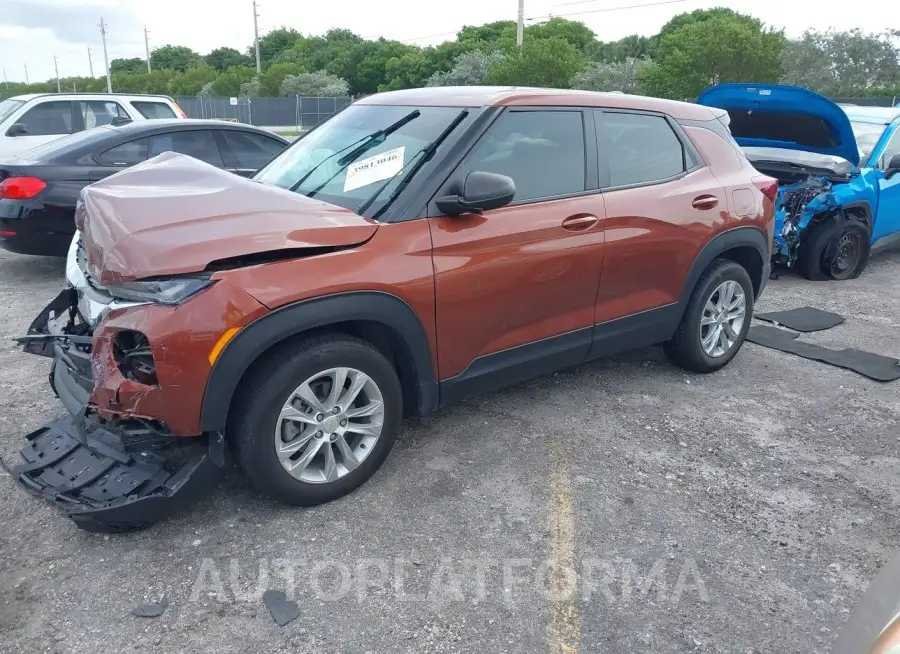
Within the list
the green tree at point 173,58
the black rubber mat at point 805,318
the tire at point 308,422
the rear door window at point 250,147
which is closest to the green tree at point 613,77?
the rear door window at point 250,147

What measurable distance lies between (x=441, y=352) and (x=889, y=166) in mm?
6227

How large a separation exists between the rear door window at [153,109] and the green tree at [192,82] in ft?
196

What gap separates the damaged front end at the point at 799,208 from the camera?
6.98m

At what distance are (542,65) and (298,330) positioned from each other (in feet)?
101

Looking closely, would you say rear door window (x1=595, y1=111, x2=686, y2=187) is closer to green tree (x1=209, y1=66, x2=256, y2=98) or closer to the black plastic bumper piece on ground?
the black plastic bumper piece on ground

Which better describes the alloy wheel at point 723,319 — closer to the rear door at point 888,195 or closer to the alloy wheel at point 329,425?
the alloy wheel at point 329,425

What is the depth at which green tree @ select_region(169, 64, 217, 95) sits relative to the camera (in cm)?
6506

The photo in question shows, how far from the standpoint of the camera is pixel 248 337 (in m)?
2.73

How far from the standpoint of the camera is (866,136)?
771 centimetres

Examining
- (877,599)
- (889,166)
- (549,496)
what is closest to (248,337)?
(549,496)

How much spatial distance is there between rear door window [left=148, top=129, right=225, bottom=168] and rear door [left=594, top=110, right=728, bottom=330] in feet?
14.4

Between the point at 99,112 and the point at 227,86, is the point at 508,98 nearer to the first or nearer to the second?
the point at 99,112

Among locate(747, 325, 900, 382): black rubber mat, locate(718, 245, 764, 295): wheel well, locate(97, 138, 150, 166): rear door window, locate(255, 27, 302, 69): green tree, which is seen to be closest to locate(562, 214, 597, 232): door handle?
locate(718, 245, 764, 295): wheel well

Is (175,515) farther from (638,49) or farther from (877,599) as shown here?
(638,49)
